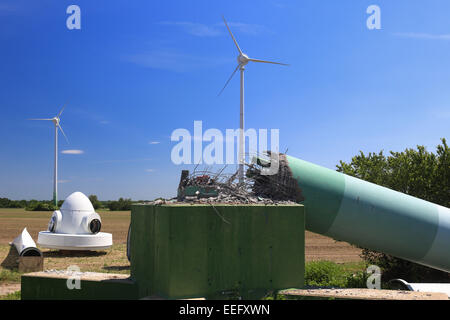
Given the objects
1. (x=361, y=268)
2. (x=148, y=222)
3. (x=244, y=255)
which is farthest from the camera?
(x=361, y=268)

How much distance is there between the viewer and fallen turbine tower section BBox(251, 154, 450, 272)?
27.3 feet

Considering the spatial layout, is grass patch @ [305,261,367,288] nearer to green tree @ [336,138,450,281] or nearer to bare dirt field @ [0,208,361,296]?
green tree @ [336,138,450,281]

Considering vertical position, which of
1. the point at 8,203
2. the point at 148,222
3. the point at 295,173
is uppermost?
the point at 295,173

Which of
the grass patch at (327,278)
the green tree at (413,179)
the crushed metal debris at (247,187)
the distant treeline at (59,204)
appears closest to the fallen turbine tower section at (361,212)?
the crushed metal debris at (247,187)

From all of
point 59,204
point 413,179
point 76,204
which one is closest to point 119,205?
point 59,204

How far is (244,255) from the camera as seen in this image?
7.20 meters

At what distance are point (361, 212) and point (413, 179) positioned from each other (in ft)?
21.7

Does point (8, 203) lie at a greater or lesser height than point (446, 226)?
lesser

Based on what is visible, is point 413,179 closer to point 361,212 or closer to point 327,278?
point 327,278

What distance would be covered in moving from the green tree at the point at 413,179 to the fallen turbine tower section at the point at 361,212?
5.32 metres
